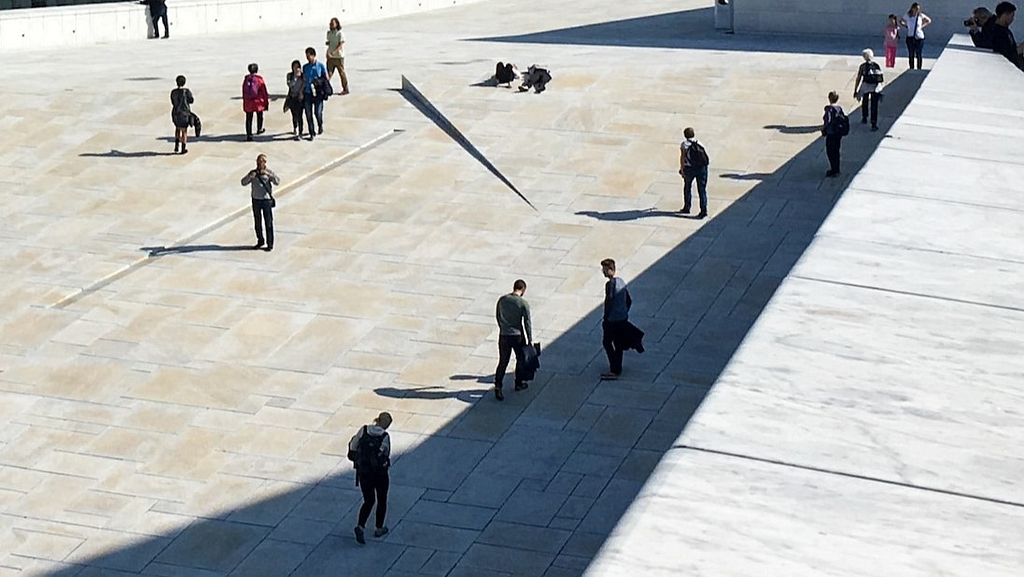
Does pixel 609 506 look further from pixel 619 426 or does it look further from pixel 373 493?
pixel 373 493

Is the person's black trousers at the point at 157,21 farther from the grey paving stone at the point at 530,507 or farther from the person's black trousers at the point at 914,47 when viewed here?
the grey paving stone at the point at 530,507

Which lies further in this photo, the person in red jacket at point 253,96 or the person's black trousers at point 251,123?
the person's black trousers at point 251,123

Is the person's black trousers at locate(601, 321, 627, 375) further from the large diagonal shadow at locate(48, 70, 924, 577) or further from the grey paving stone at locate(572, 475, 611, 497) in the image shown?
the grey paving stone at locate(572, 475, 611, 497)

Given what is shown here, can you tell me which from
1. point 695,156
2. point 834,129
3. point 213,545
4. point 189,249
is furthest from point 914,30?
point 213,545

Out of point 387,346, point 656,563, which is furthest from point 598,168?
point 656,563

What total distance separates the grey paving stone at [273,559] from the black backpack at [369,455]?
0.96 meters

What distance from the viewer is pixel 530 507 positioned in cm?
1297

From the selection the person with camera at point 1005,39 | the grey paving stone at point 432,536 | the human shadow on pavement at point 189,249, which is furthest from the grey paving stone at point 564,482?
the person with camera at point 1005,39

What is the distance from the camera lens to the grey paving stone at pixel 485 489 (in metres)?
13.1

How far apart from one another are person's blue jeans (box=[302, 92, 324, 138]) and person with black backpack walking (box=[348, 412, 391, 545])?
12.2 m

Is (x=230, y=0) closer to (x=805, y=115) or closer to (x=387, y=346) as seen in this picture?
(x=805, y=115)

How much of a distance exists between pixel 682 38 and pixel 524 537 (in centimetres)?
2218

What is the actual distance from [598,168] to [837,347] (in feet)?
52.6

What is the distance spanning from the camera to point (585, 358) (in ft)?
52.9
